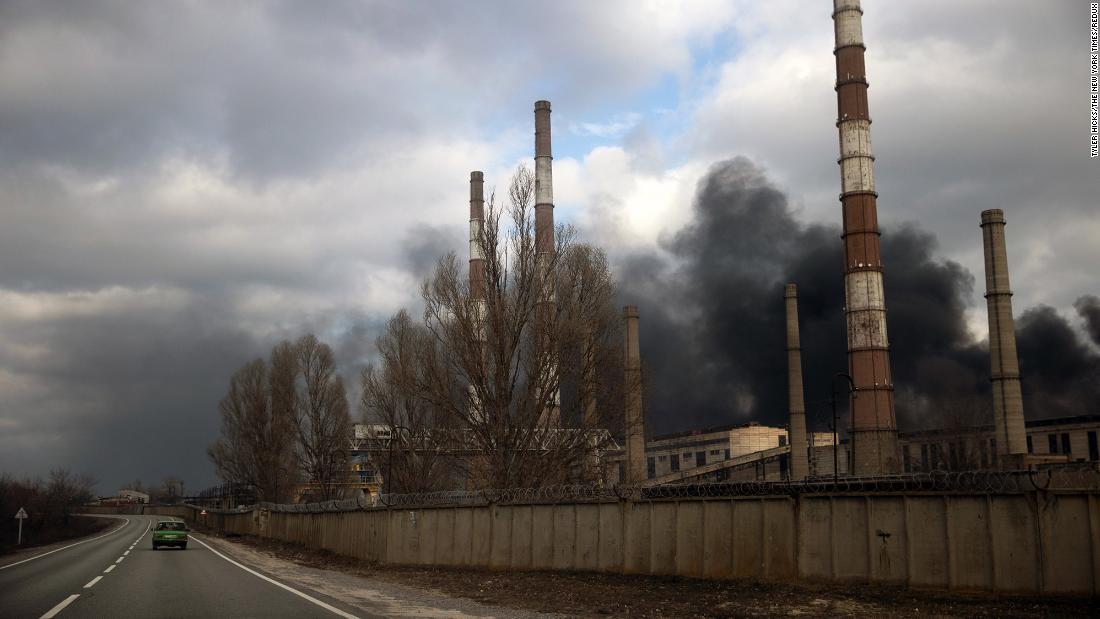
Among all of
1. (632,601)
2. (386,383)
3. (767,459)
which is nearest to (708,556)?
(632,601)

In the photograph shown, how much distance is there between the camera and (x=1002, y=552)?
13930 mm

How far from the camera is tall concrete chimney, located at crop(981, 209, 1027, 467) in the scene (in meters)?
51.0

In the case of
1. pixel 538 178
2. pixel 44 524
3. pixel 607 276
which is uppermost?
pixel 538 178

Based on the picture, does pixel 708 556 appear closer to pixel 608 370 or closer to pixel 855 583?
pixel 855 583

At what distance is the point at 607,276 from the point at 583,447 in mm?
7492

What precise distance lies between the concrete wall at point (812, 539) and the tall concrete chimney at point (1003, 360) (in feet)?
125

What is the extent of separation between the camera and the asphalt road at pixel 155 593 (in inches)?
513

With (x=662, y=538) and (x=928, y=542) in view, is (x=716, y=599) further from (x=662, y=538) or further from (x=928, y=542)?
(x=662, y=538)

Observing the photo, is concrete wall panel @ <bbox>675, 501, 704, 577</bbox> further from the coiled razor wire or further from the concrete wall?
the coiled razor wire

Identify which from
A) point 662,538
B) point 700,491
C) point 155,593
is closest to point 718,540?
point 662,538

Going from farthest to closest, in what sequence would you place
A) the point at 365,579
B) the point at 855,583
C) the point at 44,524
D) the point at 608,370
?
the point at 44,524 < the point at 608,370 < the point at 365,579 < the point at 855,583

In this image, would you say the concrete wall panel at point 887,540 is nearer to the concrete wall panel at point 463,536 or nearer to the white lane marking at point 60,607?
the concrete wall panel at point 463,536

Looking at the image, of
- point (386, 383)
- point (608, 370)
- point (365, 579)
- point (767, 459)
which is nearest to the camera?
point (365, 579)

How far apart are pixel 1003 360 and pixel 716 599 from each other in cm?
4276
